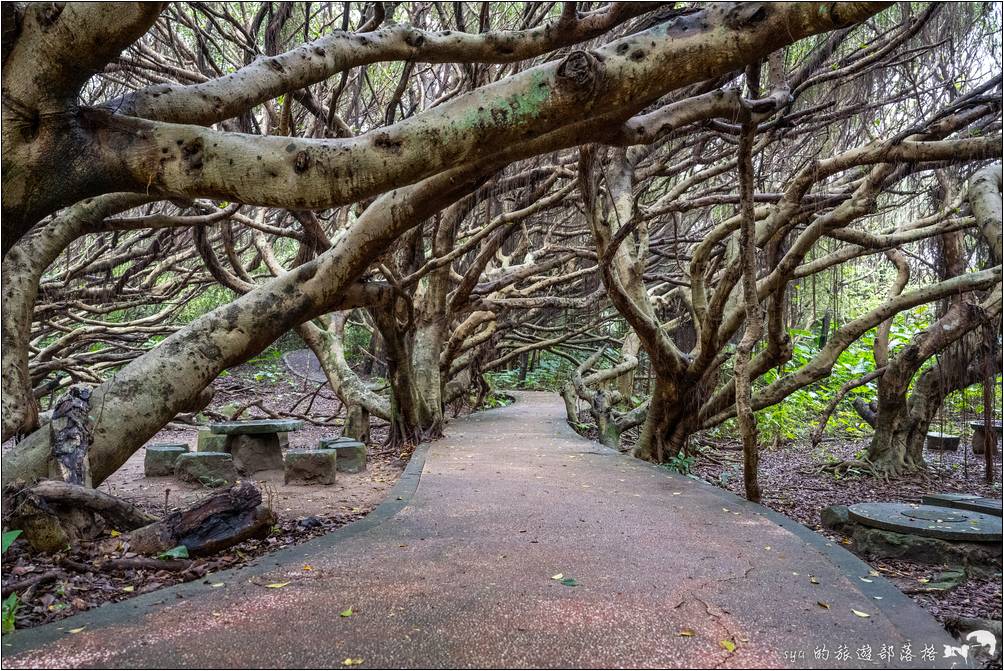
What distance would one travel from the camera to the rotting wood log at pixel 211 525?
3.72 metres

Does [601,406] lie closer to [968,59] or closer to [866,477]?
[866,477]

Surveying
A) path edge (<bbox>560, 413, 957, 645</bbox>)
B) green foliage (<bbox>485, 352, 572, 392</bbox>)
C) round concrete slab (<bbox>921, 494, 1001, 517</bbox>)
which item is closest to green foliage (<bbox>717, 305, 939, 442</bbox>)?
round concrete slab (<bbox>921, 494, 1001, 517</bbox>)

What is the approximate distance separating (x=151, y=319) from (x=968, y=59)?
1160 cm

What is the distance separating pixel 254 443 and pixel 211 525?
381 centimetres

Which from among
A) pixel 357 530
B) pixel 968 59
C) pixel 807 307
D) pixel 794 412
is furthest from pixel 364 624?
pixel 807 307

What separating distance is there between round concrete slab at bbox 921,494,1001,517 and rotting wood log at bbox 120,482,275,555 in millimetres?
5024

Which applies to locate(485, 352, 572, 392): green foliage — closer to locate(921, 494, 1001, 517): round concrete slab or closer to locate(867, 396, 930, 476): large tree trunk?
locate(867, 396, 930, 476): large tree trunk

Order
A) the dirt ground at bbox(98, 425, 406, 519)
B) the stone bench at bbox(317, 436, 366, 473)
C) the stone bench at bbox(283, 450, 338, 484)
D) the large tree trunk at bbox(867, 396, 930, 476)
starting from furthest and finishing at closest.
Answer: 1. the large tree trunk at bbox(867, 396, 930, 476)
2. the stone bench at bbox(317, 436, 366, 473)
3. the stone bench at bbox(283, 450, 338, 484)
4. the dirt ground at bbox(98, 425, 406, 519)

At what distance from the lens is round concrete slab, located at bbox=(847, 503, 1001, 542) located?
4.36 meters

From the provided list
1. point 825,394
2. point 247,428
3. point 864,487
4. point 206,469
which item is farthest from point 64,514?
point 825,394

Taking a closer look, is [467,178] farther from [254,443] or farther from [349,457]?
[254,443]

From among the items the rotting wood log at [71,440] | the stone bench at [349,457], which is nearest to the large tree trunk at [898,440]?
the stone bench at [349,457]

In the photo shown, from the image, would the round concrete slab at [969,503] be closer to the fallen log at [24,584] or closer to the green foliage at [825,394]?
the fallen log at [24,584]

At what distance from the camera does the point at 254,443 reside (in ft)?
24.6
